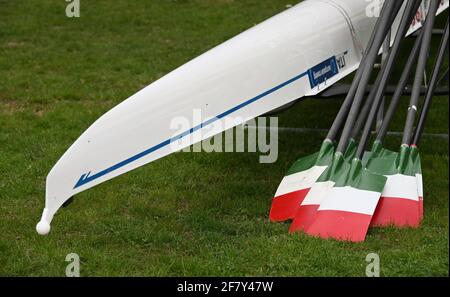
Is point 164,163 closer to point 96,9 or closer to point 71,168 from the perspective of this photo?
point 71,168

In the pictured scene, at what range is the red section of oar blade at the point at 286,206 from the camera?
14.0 ft

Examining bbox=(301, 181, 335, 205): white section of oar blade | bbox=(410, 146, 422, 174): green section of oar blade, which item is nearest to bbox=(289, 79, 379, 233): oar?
bbox=(301, 181, 335, 205): white section of oar blade

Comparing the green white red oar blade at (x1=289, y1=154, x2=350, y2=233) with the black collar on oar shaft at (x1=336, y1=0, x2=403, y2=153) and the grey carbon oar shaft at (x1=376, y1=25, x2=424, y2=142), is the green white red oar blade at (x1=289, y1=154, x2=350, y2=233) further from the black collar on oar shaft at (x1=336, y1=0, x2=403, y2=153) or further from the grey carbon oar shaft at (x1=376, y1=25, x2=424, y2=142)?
the grey carbon oar shaft at (x1=376, y1=25, x2=424, y2=142)

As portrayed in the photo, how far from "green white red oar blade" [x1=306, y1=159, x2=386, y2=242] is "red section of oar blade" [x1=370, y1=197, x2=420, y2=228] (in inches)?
5.0

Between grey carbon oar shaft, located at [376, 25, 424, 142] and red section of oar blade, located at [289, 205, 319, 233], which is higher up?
grey carbon oar shaft, located at [376, 25, 424, 142]

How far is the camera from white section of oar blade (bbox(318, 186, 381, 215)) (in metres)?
4.04

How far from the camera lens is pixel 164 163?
5301 millimetres

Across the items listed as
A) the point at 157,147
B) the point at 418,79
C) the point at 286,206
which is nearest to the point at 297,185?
the point at 286,206

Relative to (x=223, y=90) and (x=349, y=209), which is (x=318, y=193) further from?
(x=223, y=90)

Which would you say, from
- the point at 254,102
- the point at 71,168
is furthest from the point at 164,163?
the point at 71,168

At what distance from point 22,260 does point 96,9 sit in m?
7.16

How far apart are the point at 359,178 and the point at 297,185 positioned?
37cm

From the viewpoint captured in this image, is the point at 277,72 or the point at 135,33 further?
the point at 135,33

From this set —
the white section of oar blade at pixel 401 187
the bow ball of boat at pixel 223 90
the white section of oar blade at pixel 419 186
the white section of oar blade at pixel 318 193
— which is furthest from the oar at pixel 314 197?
the bow ball of boat at pixel 223 90
